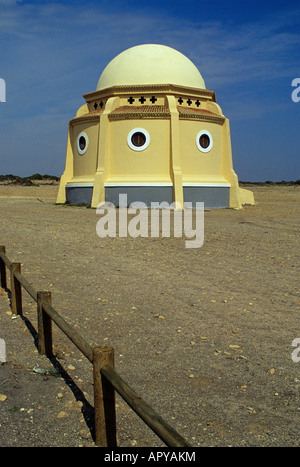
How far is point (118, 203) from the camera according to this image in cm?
2334

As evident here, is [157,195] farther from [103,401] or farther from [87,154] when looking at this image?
[103,401]

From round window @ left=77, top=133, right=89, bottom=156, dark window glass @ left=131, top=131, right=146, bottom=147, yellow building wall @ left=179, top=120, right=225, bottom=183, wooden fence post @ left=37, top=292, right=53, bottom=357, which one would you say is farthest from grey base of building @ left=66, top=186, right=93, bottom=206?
wooden fence post @ left=37, top=292, right=53, bottom=357

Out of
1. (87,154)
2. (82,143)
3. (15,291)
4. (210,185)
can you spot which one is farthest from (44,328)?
(82,143)

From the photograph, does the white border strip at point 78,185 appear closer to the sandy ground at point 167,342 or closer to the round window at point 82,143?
the round window at point 82,143

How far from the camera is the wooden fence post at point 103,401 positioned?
326cm

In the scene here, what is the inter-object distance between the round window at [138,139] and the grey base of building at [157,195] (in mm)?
2225

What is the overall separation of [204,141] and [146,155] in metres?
3.59

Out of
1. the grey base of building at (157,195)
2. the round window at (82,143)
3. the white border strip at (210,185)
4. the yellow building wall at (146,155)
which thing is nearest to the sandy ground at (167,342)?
the grey base of building at (157,195)

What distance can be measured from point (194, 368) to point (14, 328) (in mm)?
2562

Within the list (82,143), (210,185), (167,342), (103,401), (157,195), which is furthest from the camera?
(82,143)

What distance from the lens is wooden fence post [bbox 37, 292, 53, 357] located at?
195 inches

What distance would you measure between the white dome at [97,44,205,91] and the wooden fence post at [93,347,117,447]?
23.0 meters

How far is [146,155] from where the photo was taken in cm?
2345
